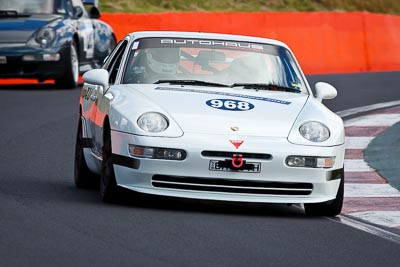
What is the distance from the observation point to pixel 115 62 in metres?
11.0

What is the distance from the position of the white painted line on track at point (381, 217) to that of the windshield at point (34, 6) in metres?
11.4

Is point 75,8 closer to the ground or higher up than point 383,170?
Result: closer to the ground

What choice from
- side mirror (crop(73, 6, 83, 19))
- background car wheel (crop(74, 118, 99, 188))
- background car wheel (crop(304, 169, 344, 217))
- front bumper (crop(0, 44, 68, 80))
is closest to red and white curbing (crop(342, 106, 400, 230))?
background car wheel (crop(304, 169, 344, 217))

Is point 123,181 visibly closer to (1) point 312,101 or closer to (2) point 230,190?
(2) point 230,190

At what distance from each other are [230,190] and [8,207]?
1.42 m

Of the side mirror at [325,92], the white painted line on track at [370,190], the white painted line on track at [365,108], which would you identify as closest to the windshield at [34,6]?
the white painted line on track at [365,108]

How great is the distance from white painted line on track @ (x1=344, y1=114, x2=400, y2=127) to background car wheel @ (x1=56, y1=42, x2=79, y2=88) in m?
5.08

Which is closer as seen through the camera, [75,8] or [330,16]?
[75,8]

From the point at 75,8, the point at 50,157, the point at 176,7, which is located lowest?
the point at 176,7

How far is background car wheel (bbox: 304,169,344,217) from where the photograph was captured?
377 inches

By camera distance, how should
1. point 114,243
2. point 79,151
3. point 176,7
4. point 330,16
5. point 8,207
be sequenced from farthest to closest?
point 176,7, point 330,16, point 79,151, point 8,207, point 114,243

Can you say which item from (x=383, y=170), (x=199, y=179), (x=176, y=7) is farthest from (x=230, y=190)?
(x=176, y=7)

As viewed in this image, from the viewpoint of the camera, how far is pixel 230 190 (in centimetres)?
932

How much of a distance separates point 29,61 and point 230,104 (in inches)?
422
